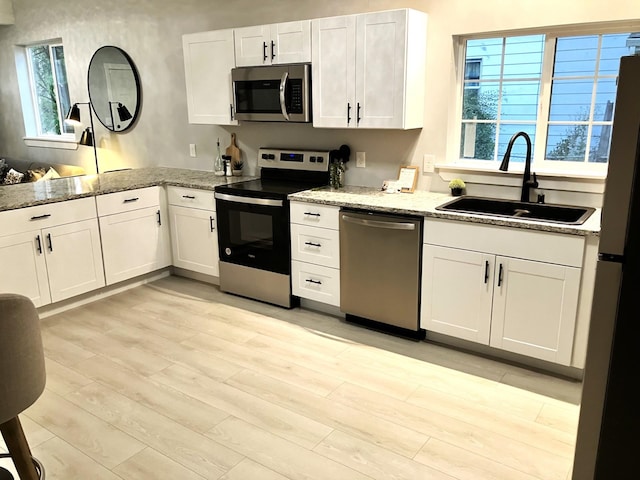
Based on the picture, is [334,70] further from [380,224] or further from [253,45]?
[380,224]

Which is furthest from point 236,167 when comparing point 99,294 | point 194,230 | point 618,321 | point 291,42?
point 618,321

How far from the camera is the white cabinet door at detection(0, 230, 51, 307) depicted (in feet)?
11.3

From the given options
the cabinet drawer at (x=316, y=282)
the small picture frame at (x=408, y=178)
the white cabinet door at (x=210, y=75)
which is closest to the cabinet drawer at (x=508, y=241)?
the small picture frame at (x=408, y=178)

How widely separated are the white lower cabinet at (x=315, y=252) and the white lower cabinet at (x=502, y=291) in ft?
2.23

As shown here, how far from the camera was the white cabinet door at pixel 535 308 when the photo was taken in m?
2.76

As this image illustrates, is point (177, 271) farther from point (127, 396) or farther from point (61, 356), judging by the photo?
point (127, 396)

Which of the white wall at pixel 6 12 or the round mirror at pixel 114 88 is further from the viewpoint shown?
the white wall at pixel 6 12

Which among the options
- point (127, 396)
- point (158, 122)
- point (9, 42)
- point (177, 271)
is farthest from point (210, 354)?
point (9, 42)

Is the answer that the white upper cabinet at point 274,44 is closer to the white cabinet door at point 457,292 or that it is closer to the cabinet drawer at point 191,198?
the cabinet drawer at point 191,198

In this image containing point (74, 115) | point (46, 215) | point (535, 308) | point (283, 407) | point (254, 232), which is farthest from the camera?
point (74, 115)

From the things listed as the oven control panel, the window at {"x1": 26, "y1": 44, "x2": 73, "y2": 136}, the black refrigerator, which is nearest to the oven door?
the oven control panel

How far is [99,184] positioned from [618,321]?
3.89m

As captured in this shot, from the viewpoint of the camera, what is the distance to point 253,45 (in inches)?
153

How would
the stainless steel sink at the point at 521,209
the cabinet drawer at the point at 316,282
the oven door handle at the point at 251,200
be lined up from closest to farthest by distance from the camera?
the stainless steel sink at the point at 521,209
the cabinet drawer at the point at 316,282
the oven door handle at the point at 251,200
